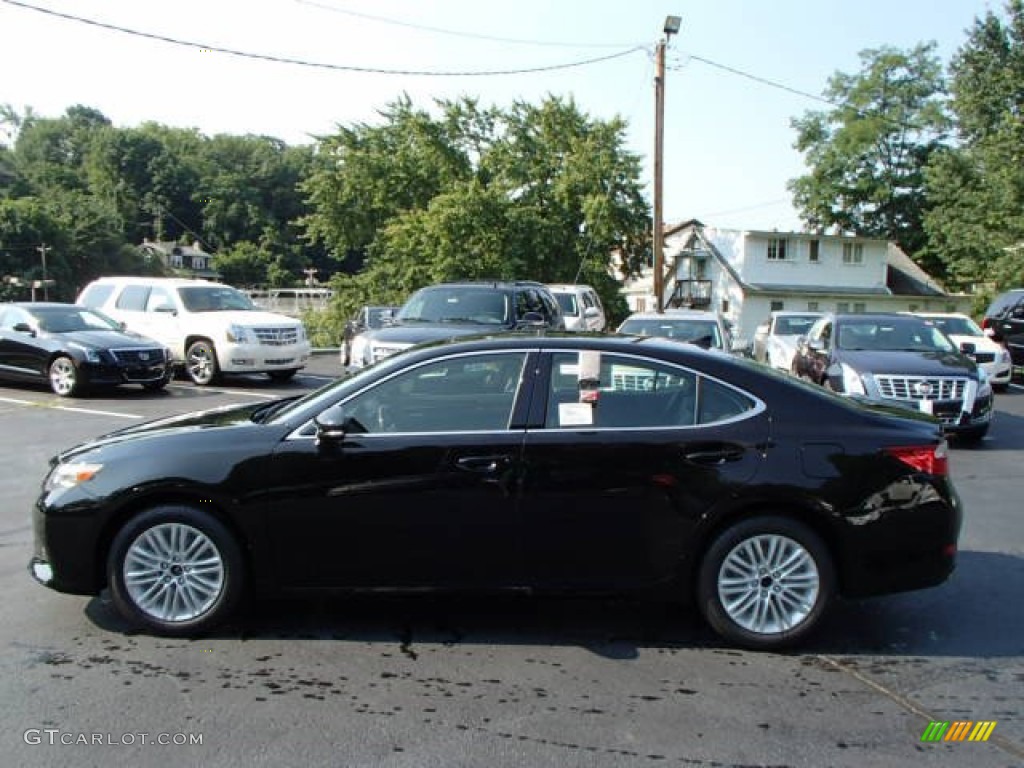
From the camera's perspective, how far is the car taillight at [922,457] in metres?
4.51

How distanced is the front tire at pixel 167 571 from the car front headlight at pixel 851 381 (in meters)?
8.09

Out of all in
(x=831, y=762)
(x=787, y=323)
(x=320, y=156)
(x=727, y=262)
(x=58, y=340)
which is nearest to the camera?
(x=831, y=762)

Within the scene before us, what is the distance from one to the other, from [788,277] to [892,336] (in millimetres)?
39800

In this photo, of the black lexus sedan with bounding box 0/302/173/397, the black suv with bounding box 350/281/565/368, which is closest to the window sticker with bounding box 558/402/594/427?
the black suv with bounding box 350/281/565/368

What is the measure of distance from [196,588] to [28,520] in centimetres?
310

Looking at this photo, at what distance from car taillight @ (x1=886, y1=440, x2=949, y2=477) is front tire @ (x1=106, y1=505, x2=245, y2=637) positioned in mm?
3384

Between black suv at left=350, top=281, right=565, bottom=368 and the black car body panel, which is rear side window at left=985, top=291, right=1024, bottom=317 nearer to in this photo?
black suv at left=350, top=281, right=565, bottom=368

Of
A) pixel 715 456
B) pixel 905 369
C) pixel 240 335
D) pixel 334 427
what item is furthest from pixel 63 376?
pixel 715 456

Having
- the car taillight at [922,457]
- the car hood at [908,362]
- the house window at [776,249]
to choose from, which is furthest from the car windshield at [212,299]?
the house window at [776,249]

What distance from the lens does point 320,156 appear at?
46.3 meters

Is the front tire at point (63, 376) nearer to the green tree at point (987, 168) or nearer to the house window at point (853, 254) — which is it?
the green tree at point (987, 168)

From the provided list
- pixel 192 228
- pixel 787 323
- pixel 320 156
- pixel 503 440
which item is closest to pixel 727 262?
pixel 320 156

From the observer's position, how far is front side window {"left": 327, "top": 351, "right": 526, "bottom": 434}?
14.9ft

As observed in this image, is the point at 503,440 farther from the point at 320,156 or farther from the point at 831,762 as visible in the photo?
the point at 320,156
